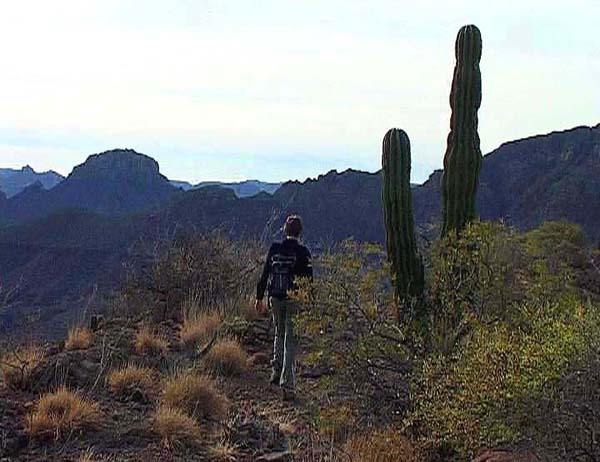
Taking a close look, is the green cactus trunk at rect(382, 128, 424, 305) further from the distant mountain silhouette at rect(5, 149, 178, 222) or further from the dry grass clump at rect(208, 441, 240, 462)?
the distant mountain silhouette at rect(5, 149, 178, 222)

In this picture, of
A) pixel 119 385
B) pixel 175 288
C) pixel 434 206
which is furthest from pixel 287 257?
pixel 434 206

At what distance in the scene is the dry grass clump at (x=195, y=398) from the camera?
8.84 m

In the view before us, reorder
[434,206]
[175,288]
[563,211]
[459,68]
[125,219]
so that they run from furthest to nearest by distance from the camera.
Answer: [125,219]
[563,211]
[434,206]
[175,288]
[459,68]

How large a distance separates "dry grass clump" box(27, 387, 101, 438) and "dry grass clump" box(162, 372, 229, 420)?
677mm

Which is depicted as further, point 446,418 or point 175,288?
point 175,288

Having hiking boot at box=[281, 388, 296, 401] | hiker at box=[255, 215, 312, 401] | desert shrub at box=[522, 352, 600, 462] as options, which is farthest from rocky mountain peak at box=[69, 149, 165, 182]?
desert shrub at box=[522, 352, 600, 462]

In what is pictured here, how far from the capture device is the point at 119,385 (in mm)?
9617

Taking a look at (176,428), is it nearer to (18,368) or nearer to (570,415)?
(18,368)

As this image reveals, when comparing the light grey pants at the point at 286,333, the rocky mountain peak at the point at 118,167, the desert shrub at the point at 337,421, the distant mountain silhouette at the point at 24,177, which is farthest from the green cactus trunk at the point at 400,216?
the distant mountain silhouette at the point at 24,177

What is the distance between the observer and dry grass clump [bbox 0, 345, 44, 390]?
31.4 ft

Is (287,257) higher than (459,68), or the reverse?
(459,68)

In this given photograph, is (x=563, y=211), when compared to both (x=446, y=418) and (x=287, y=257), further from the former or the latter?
(x=446, y=418)

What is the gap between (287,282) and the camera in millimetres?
9789

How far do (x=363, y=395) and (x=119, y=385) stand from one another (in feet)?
10.1
